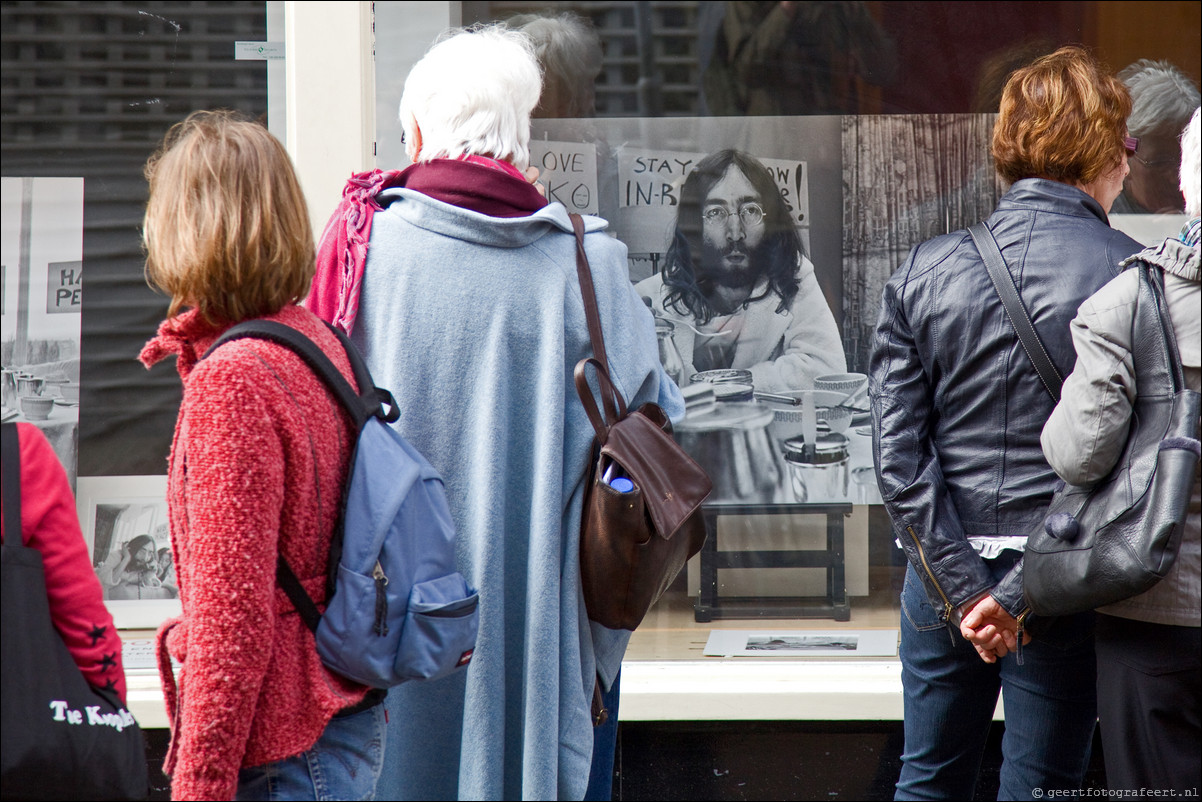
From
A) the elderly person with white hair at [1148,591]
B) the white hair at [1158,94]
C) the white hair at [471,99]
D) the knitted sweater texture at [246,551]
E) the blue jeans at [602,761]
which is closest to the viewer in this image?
the knitted sweater texture at [246,551]

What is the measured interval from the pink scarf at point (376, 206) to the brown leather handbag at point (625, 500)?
0.16 m

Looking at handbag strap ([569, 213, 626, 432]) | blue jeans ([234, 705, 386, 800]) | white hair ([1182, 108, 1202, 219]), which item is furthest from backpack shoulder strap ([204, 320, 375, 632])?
white hair ([1182, 108, 1202, 219])

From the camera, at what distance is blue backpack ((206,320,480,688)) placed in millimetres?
1604

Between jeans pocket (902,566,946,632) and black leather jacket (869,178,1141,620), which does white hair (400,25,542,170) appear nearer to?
black leather jacket (869,178,1141,620)

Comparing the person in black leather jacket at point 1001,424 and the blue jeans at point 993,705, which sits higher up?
the person in black leather jacket at point 1001,424

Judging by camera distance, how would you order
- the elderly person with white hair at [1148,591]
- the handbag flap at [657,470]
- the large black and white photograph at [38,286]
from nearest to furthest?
the elderly person with white hair at [1148,591], the handbag flap at [657,470], the large black and white photograph at [38,286]

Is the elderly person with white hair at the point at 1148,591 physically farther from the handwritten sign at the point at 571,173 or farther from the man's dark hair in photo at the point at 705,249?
the handwritten sign at the point at 571,173

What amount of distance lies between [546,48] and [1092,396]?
2.33 m

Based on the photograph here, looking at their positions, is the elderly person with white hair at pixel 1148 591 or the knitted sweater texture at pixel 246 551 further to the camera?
the elderly person with white hair at pixel 1148 591

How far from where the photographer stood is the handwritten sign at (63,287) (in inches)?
142

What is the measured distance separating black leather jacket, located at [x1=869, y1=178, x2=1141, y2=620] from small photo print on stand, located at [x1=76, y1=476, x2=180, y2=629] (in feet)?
7.85

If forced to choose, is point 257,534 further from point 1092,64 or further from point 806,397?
point 806,397

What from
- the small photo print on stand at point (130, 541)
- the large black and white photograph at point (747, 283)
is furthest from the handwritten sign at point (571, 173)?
the small photo print on stand at point (130, 541)

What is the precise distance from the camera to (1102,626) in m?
2.01
